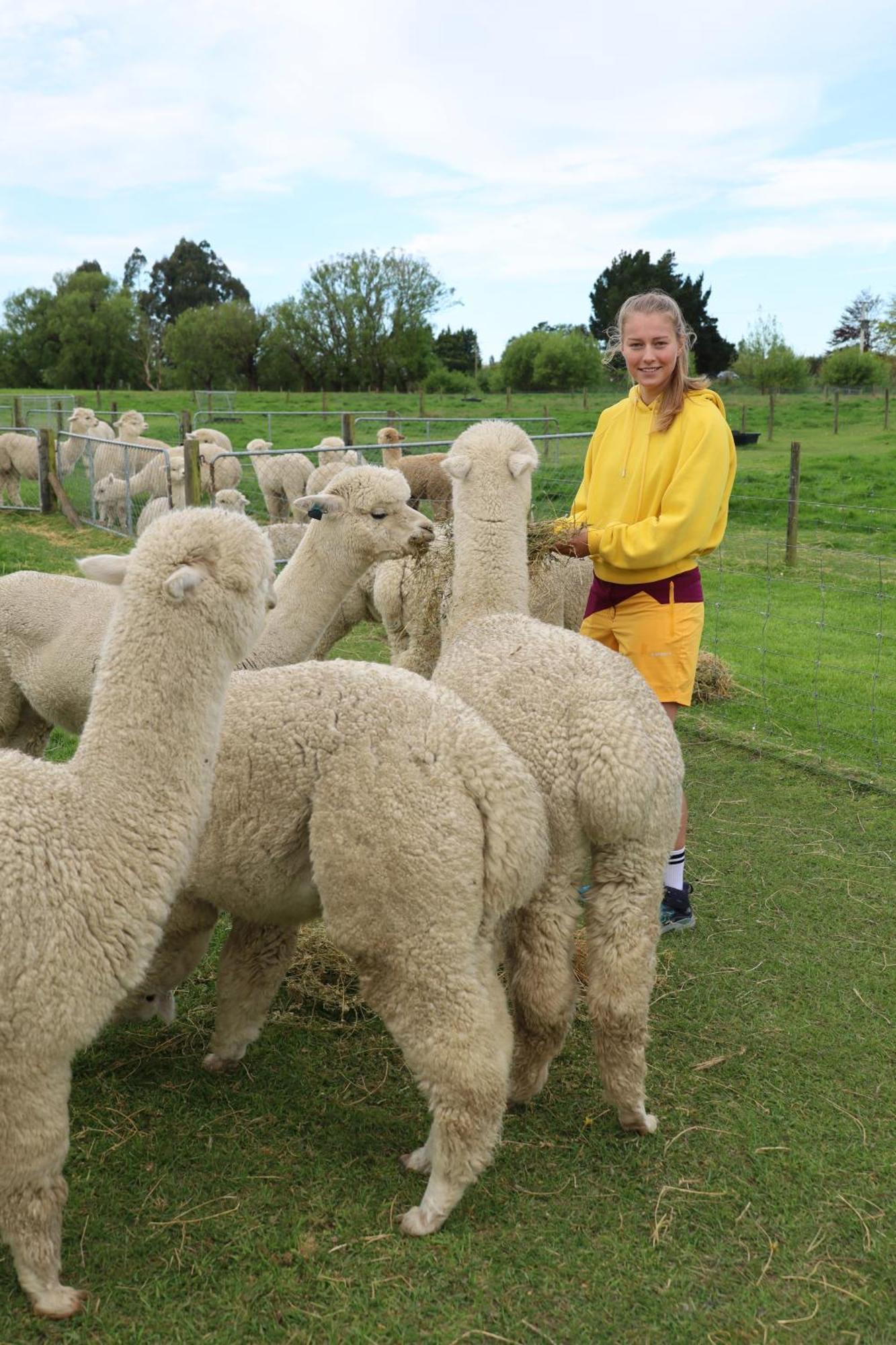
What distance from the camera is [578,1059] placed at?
137 inches

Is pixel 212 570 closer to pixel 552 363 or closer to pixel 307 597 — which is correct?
pixel 307 597

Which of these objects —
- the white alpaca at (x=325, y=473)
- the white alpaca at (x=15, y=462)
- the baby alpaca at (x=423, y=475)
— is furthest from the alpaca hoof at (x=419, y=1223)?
the white alpaca at (x=15, y=462)

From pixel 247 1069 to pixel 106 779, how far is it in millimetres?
1394

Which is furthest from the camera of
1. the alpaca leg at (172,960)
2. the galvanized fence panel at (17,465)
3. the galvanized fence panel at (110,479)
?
the galvanized fence panel at (17,465)

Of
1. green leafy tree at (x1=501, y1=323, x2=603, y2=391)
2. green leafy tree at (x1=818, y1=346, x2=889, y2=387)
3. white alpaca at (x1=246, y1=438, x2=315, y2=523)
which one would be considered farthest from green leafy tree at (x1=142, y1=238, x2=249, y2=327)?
white alpaca at (x1=246, y1=438, x2=315, y2=523)

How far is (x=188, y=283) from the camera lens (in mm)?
79562

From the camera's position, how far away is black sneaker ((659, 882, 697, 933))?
4.35 metres

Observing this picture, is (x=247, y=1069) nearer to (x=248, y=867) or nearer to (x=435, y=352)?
(x=248, y=867)

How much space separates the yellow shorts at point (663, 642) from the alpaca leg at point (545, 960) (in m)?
1.20

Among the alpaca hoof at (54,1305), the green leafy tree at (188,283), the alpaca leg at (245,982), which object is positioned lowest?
the alpaca hoof at (54,1305)

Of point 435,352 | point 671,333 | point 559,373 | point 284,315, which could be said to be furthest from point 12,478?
point 435,352

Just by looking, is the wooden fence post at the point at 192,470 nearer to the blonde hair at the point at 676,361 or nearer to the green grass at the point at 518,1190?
the blonde hair at the point at 676,361

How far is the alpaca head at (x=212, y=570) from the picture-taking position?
2.42 m

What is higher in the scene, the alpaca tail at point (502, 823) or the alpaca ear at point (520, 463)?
the alpaca ear at point (520, 463)
